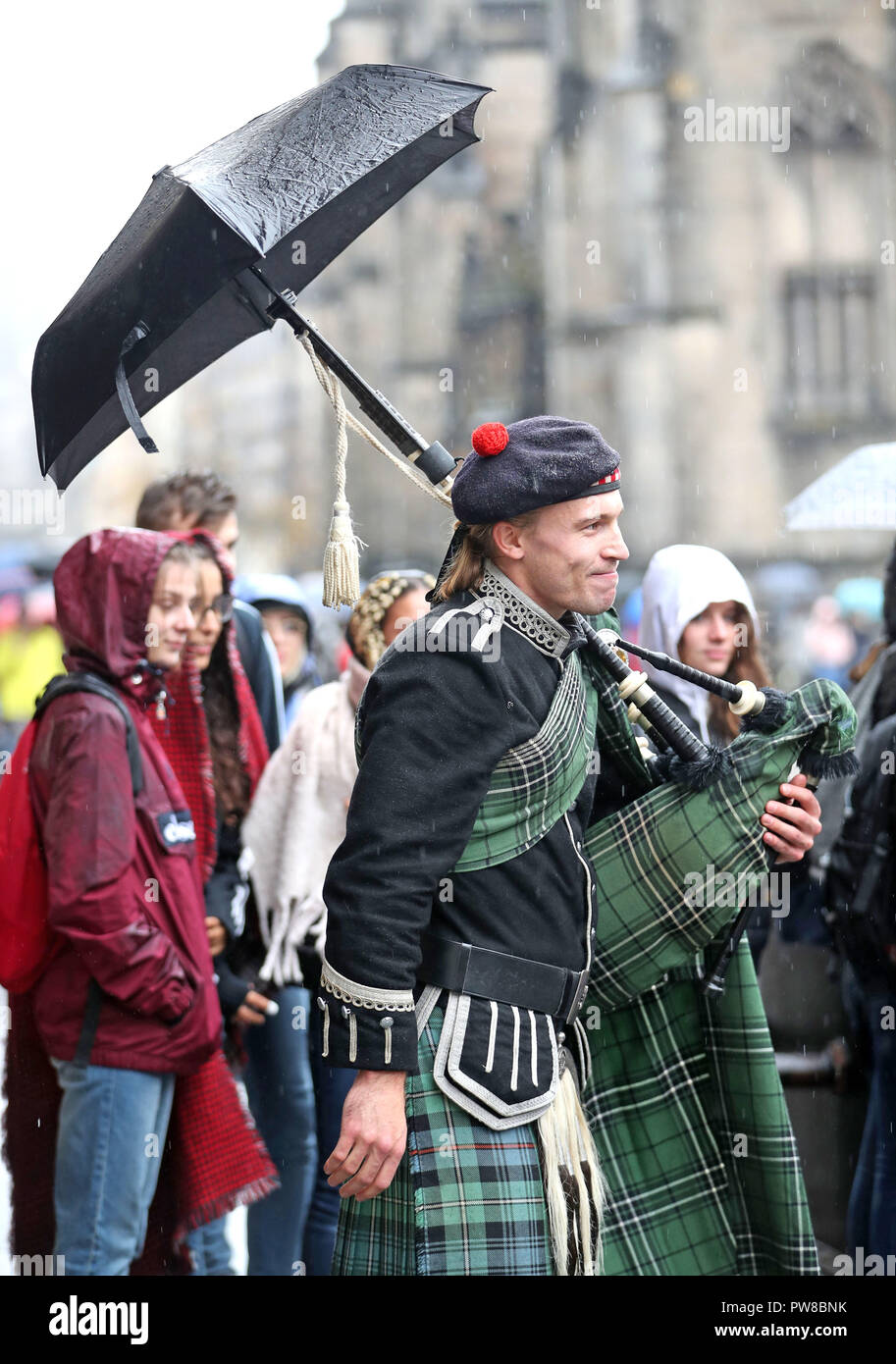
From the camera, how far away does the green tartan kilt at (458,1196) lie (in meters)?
2.89

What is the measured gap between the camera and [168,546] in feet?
14.4

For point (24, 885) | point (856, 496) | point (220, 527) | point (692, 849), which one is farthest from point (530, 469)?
point (856, 496)

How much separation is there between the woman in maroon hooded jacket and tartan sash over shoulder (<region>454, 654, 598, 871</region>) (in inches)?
51.3

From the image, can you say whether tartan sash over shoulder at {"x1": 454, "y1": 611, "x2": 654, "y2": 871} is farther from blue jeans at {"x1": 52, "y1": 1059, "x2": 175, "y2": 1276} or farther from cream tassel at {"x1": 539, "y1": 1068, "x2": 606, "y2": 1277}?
blue jeans at {"x1": 52, "y1": 1059, "x2": 175, "y2": 1276}

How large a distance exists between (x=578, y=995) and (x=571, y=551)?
0.79 meters

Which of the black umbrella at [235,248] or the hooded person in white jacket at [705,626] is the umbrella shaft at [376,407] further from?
the hooded person in white jacket at [705,626]

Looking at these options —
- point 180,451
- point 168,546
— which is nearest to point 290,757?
point 168,546

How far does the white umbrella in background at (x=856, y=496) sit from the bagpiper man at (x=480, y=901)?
111 inches

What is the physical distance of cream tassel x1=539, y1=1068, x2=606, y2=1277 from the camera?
9.87 feet

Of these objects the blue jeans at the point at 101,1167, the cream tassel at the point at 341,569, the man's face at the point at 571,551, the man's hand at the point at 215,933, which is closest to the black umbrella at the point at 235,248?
the cream tassel at the point at 341,569

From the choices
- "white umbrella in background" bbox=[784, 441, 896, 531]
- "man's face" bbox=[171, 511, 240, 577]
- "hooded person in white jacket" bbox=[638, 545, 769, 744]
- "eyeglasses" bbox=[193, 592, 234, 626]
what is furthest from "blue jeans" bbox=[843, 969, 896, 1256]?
"man's face" bbox=[171, 511, 240, 577]

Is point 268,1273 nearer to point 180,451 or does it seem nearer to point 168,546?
point 168,546

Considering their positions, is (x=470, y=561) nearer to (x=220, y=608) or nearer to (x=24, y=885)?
(x=24, y=885)
